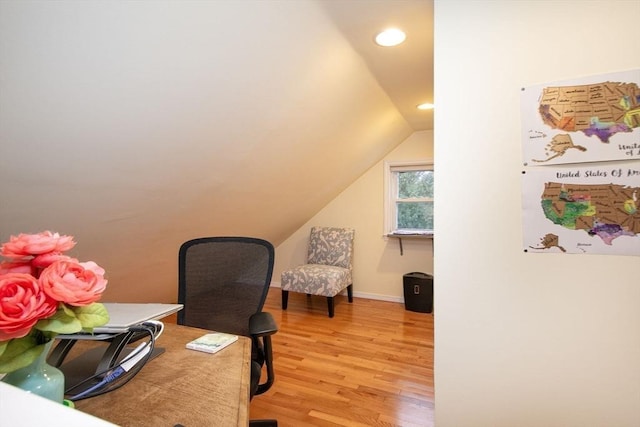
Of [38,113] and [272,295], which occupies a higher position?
[38,113]

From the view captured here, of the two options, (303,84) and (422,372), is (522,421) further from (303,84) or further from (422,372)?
(303,84)


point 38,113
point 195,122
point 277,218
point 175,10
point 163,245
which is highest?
point 175,10

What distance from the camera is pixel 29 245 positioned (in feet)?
1.82

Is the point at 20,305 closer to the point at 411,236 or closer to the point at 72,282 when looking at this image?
the point at 72,282

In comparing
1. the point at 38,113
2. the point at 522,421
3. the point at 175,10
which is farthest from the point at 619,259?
the point at 38,113

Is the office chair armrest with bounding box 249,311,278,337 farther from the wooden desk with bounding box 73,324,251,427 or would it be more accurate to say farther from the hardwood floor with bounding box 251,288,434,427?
the hardwood floor with bounding box 251,288,434,427

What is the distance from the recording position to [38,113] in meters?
1.13

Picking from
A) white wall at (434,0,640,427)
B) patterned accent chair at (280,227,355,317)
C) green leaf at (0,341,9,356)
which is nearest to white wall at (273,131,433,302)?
patterned accent chair at (280,227,355,317)

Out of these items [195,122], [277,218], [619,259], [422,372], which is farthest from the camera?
[277,218]

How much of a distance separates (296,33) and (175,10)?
0.57 meters

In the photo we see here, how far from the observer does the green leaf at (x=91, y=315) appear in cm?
56

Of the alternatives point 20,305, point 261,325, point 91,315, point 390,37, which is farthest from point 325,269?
point 20,305

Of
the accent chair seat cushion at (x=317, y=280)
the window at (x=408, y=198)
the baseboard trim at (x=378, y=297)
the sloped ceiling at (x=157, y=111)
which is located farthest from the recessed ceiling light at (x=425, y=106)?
the baseboard trim at (x=378, y=297)

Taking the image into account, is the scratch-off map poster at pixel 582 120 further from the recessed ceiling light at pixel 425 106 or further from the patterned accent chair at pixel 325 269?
the patterned accent chair at pixel 325 269
